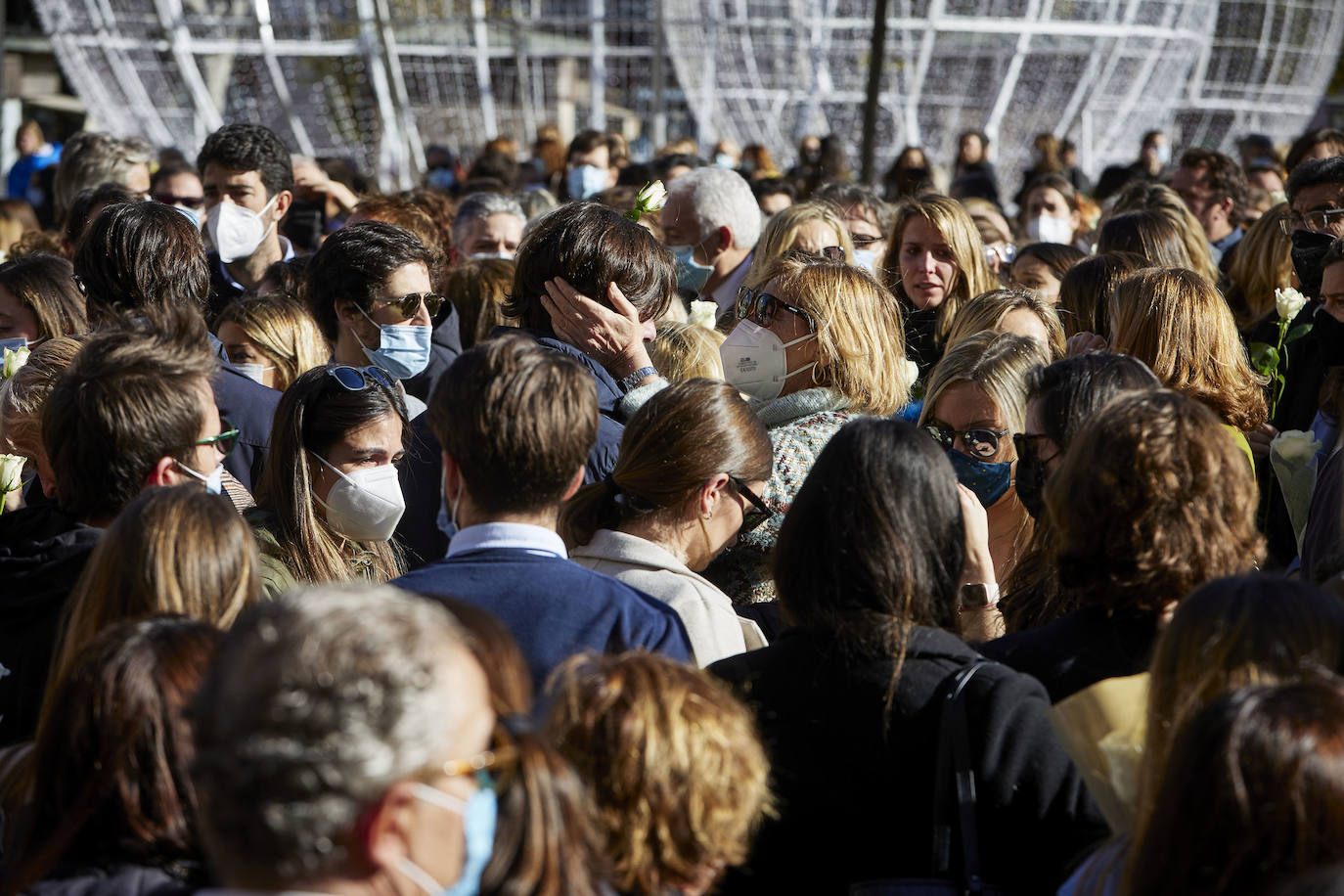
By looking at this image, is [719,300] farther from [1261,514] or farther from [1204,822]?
[1204,822]

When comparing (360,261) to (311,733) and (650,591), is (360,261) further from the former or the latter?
(311,733)

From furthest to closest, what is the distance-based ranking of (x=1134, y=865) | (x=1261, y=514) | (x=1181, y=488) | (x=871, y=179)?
(x=871, y=179) < (x=1261, y=514) < (x=1181, y=488) < (x=1134, y=865)

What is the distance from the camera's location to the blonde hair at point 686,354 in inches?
170

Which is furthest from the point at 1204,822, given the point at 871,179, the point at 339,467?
the point at 871,179

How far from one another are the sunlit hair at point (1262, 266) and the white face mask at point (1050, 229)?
2058mm

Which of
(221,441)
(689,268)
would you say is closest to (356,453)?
(221,441)

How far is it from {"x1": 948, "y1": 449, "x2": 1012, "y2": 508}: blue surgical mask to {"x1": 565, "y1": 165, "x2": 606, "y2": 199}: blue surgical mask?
614cm


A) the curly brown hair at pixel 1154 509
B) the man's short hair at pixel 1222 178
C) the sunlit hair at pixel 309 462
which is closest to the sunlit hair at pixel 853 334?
the sunlit hair at pixel 309 462

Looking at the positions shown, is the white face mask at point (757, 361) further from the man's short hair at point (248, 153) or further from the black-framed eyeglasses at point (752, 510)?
the man's short hair at point (248, 153)

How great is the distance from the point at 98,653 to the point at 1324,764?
1628 millimetres

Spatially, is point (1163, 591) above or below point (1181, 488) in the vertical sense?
below

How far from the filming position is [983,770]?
A: 84.4 inches

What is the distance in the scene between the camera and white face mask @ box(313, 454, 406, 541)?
337 cm

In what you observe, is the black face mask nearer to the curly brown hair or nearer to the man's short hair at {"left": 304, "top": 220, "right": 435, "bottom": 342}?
the curly brown hair
